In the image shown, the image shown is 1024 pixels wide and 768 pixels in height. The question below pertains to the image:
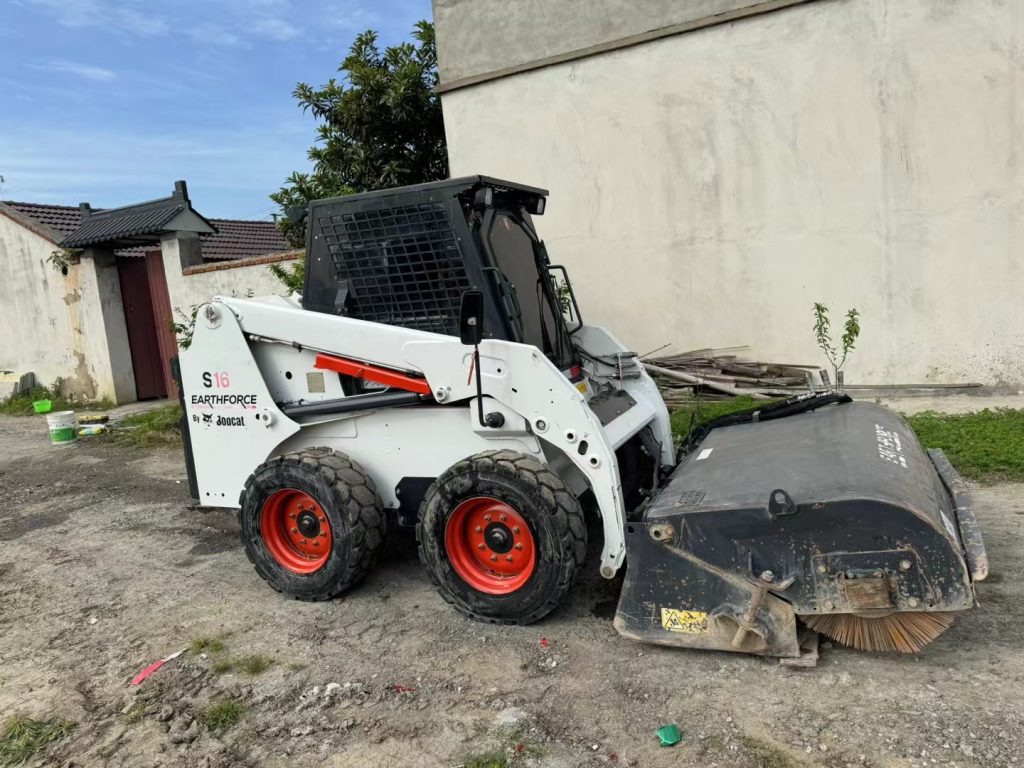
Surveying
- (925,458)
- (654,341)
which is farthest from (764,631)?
(654,341)

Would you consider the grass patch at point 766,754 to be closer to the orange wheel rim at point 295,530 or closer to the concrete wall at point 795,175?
the orange wheel rim at point 295,530

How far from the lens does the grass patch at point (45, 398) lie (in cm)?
1257

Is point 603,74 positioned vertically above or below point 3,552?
above

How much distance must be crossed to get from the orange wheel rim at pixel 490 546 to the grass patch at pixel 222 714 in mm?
1113

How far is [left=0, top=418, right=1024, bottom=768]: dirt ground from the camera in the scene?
268cm

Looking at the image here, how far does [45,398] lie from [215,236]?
13.5ft

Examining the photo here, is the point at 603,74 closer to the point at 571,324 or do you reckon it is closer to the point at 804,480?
the point at 571,324

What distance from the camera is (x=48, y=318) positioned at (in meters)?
13.2

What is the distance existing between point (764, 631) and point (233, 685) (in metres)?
2.26

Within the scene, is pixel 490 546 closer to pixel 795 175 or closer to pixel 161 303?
pixel 795 175

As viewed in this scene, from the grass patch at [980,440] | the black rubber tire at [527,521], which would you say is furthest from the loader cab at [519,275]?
the grass patch at [980,440]

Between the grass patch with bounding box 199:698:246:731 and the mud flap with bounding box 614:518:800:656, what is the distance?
159 centimetres

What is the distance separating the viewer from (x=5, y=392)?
1350 cm

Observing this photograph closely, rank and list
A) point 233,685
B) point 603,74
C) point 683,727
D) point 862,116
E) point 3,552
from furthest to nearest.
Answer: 1. point 603,74
2. point 862,116
3. point 3,552
4. point 233,685
5. point 683,727
